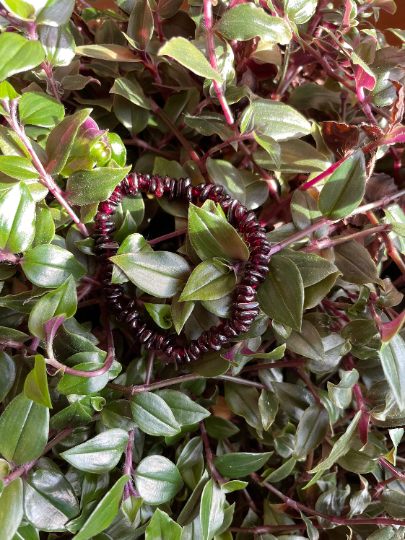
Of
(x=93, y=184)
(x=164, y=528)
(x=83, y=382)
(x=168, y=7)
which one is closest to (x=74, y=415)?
(x=83, y=382)

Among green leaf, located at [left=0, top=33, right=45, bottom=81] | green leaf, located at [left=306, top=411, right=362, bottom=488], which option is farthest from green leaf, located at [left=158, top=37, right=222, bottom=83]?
green leaf, located at [left=306, top=411, right=362, bottom=488]

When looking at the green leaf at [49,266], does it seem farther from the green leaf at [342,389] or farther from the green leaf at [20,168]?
the green leaf at [342,389]

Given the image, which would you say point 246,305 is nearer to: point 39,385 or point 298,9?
point 39,385

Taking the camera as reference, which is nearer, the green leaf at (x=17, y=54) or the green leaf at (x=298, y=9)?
the green leaf at (x=17, y=54)

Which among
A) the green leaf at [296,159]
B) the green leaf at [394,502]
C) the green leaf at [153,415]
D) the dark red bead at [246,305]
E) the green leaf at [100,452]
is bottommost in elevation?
the green leaf at [394,502]

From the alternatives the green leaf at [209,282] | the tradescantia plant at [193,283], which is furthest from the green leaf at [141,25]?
the green leaf at [209,282]

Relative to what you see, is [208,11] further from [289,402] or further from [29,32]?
[289,402]

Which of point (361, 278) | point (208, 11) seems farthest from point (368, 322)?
point (208, 11)
